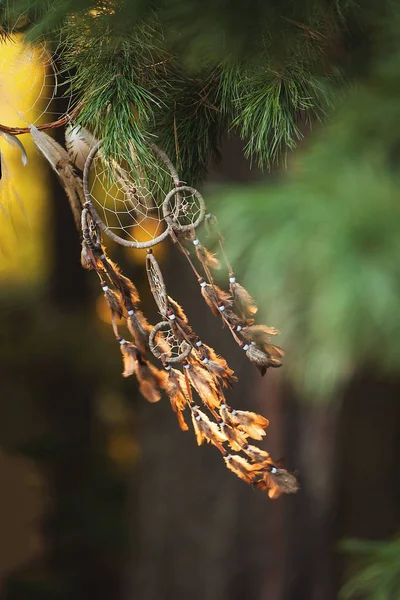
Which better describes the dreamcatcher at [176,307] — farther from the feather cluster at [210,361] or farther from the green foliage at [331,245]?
the green foliage at [331,245]

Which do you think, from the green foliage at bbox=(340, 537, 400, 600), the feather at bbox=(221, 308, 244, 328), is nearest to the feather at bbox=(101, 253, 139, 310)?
the feather at bbox=(221, 308, 244, 328)

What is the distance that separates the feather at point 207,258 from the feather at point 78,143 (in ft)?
0.46

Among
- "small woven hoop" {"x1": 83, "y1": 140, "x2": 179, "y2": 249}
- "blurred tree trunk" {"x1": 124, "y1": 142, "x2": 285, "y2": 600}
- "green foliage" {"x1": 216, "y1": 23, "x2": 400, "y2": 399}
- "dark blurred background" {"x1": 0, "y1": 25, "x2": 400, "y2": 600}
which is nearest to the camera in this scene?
"green foliage" {"x1": 216, "y1": 23, "x2": 400, "y2": 399}

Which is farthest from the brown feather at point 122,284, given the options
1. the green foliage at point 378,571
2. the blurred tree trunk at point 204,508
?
the blurred tree trunk at point 204,508

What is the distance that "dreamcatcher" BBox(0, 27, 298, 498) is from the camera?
53 centimetres

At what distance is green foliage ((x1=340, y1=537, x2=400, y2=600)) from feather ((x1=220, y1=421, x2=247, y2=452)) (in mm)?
336

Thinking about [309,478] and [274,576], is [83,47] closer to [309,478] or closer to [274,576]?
[309,478]

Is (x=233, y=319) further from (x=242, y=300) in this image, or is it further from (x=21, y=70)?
(x=21, y=70)

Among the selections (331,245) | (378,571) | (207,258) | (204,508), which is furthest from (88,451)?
(331,245)

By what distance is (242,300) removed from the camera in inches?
20.4

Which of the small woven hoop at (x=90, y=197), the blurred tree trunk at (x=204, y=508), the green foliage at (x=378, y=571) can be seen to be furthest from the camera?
the blurred tree trunk at (x=204, y=508)

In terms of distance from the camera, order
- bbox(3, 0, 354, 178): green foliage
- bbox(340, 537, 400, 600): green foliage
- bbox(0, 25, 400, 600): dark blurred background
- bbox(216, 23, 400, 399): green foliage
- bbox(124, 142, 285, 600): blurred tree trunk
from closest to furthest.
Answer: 1. bbox(216, 23, 400, 399): green foliage
2. bbox(3, 0, 354, 178): green foliage
3. bbox(340, 537, 400, 600): green foliage
4. bbox(124, 142, 285, 600): blurred tree trunk
5. bbox(0, 25, 400, 600): dark blurred background

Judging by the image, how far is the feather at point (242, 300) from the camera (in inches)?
20.4

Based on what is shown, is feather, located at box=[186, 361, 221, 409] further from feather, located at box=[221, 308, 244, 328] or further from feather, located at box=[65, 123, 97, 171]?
feather, located at box=[65, 123, 97, 171]
